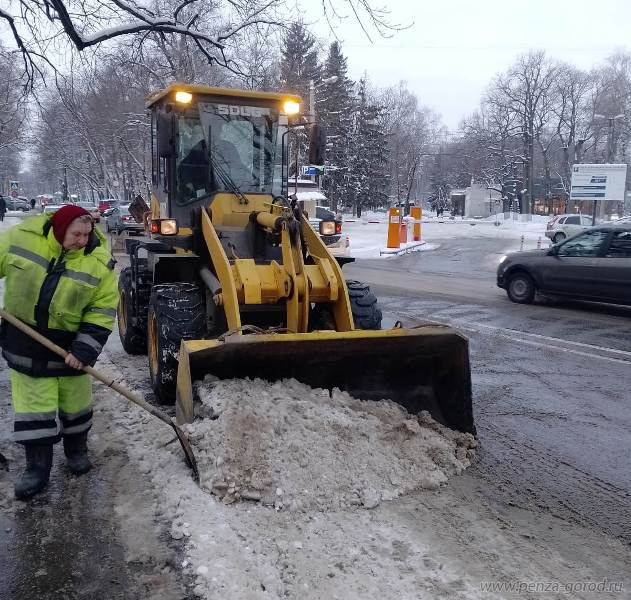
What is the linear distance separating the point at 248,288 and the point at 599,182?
29.0 meters

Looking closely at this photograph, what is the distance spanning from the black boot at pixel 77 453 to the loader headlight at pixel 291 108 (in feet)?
13.3

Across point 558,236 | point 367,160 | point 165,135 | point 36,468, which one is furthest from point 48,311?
point 367,160

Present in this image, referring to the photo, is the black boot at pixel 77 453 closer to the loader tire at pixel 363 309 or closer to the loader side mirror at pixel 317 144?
the loader tire at pixel 363 309

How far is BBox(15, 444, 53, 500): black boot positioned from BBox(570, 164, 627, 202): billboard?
30.2m

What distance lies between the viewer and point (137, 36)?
516 inches

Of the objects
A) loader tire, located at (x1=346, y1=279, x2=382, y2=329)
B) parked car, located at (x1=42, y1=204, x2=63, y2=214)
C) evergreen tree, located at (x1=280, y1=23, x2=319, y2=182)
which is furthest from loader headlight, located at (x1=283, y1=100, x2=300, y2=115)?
evergreen tree, located at (x1=280, y1=23, x2=319, y2=182)

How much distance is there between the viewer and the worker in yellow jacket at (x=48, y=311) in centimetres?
A: 384

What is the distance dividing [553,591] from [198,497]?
2036mm

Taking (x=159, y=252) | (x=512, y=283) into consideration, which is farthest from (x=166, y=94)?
(x=512, y=283)

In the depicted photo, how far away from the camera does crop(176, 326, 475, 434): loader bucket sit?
441 centimetres

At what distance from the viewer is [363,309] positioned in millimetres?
5902

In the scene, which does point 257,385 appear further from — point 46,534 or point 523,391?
point 523,391

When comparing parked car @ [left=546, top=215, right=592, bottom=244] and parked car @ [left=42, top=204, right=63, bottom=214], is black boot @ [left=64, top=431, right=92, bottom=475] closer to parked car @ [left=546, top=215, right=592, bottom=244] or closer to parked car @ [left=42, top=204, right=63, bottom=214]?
parked car @ [left=42, top=204, right=63, bottom=214]

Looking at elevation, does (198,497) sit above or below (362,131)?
below
